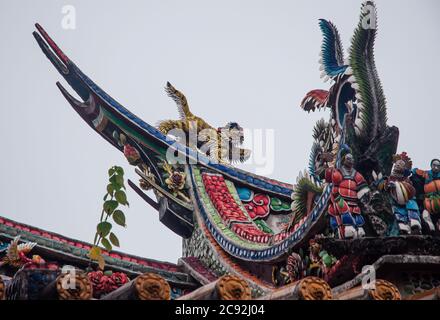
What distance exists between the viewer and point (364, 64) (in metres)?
9.84

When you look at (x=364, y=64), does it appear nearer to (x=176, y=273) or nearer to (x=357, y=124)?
(x=357, y=124)

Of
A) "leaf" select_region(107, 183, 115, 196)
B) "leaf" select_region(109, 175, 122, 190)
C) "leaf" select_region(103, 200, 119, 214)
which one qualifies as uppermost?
"leaf" select_region(109, 175, 122, 190)

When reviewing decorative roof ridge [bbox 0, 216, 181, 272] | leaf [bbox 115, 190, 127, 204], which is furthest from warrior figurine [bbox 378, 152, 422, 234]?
decorative roof ridge [bbox 0, 216, 181, 272]

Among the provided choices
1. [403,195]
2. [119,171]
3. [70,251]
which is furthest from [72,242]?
[119,171]

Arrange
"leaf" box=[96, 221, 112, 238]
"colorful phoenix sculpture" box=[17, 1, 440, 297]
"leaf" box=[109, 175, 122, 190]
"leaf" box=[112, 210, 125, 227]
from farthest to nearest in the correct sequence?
"colorful phoenix sculpture" box=[17, 1, 440, 297] < "leaf" box=[109, 175, 122, 190] < "leaf" box=[112, 210, 125, 227] < "leaf" box=[96, 221, 112, 238]

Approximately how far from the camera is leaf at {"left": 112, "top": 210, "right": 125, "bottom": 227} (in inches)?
264

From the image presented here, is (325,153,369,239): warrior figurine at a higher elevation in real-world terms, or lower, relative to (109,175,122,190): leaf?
higher

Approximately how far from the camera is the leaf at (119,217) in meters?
6.70

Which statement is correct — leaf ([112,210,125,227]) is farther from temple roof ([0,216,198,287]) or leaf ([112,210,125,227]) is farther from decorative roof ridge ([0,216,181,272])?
decorative roof ridge ([0,216,181,272])

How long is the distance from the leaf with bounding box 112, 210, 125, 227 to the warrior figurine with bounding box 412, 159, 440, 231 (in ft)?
11.4

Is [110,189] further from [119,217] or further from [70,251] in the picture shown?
[70,251]

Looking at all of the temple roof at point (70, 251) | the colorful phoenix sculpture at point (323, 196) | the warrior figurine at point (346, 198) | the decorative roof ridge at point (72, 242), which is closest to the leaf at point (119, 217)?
the colorful phoenix sculpture at point (323, 196)

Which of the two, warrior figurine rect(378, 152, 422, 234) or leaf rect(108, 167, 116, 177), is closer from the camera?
leaf rect(108, 167, 116, 177)

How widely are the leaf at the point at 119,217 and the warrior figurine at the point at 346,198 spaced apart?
2898 mm
